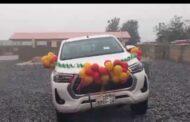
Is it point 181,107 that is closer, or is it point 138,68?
point 138,68

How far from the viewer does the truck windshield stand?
923cm

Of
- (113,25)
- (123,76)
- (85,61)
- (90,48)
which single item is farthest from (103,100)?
(113,25)

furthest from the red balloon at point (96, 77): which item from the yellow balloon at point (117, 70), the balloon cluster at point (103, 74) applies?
the yellow balloon at point (117, 70)

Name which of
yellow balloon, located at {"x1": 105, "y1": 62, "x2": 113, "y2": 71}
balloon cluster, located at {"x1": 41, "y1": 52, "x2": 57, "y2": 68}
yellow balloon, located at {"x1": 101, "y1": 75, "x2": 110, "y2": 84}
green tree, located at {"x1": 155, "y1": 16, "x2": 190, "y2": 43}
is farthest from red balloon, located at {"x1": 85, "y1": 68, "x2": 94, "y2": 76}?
green tree, located at {"x1": 155, "y1": 16, "x2": 190, "y2": 43}

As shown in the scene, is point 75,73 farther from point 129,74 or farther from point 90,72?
point 129,74

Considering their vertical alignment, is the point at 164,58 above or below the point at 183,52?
below

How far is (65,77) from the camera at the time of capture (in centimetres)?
786

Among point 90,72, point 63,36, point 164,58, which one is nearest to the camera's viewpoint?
point 90,72

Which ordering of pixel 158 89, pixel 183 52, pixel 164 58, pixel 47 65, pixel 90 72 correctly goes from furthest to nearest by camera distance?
pixel 164 58 < pixel 183 52 < pixel 158 89 < pixel 47 65 < pixel 90 72

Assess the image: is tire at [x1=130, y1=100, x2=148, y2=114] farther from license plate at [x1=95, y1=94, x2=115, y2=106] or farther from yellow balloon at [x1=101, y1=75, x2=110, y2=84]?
yellow balloon at [x1=101, y1=75, x2=110, y2=84]

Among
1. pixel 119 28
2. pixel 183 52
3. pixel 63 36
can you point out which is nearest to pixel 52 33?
pixel 63 36

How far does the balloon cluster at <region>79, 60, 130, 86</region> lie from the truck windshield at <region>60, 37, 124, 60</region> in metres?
1.48

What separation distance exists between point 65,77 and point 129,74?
127 cm

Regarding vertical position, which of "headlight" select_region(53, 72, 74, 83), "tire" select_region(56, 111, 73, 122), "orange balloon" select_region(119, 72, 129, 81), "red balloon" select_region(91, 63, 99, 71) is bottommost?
"tire" select_region(56, 111, 73, 122)
